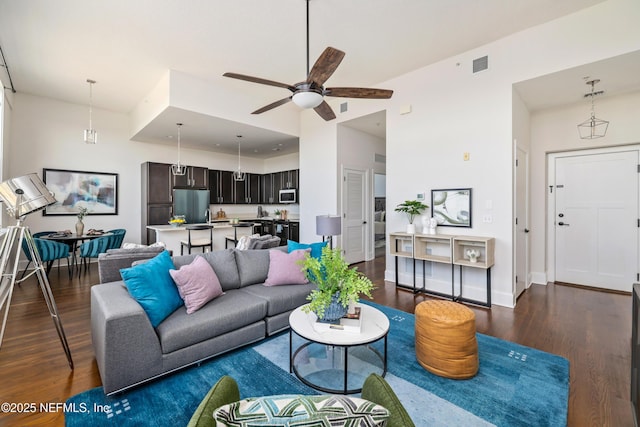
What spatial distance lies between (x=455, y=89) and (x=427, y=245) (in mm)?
2376

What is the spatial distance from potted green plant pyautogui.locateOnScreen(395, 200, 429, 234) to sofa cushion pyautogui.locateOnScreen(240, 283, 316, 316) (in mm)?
2027

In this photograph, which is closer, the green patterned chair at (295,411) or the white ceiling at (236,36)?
the green patterned chair at (295,411)

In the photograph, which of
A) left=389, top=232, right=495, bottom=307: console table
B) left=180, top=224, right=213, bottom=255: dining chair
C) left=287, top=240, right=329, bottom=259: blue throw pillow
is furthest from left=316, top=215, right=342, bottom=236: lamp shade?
left=180, top=224, right=213, bottom=255: dining chair

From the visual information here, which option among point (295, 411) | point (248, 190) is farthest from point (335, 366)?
point (248, 190)

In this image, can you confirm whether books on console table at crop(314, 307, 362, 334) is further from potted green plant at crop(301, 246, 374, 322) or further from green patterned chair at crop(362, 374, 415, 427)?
green patterned chair at crop(362, 374, 415, 427)

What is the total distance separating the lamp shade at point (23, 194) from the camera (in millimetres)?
2084

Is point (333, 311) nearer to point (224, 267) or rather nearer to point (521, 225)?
point (224, 267)

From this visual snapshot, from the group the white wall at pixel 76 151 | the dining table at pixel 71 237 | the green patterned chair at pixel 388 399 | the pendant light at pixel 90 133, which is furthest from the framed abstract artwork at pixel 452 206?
the white wall at pixel 76 151

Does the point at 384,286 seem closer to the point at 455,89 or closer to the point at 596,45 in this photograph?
the point at 455,89

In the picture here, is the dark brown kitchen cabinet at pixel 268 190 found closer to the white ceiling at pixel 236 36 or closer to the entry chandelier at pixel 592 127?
the white ceiling at pixel 236 36

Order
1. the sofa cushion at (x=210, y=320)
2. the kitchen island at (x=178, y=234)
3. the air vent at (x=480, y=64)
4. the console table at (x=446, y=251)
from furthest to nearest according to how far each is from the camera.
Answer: the kitchen island at (x=178, y=234) < the air vent at (x=480, y=64) < the console table at (x=446, y=251) < the sofa cushion at (x=210, y=320)

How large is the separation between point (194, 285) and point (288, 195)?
5415 mm

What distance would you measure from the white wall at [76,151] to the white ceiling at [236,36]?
2.23 ft

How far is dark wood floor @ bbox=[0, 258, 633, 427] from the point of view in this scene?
6.34 feet
